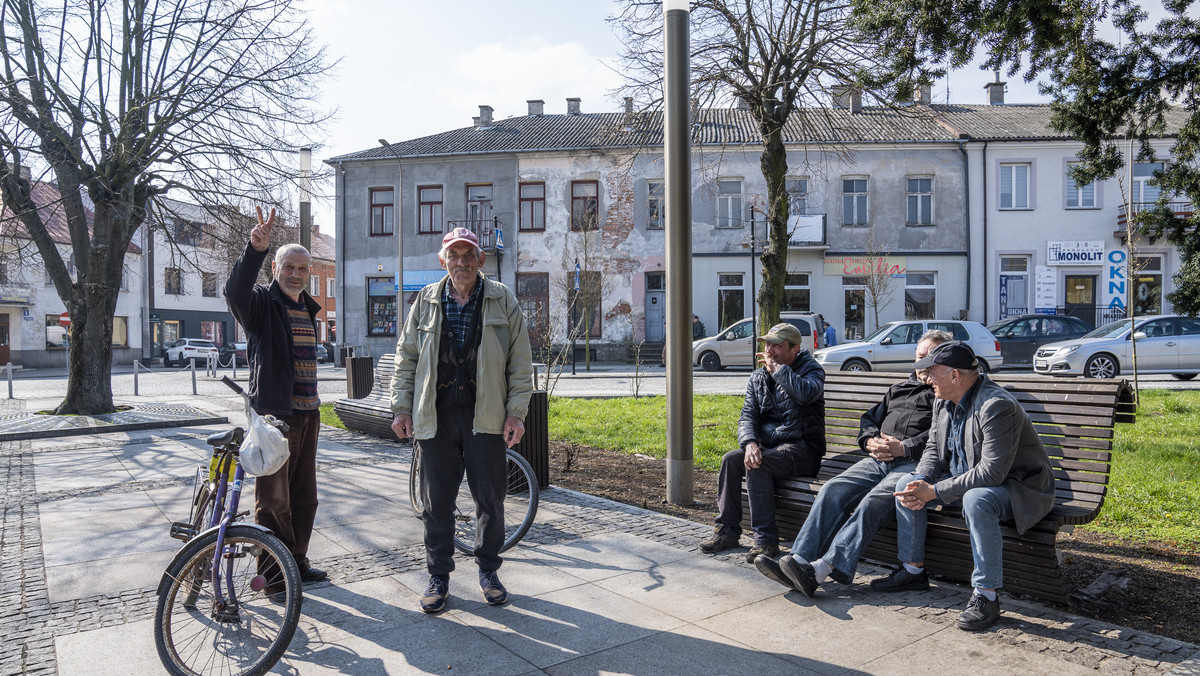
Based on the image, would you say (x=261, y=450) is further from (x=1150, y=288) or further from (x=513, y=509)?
(x=1150, y=288)

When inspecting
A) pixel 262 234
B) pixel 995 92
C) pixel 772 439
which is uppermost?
pixel 995 92

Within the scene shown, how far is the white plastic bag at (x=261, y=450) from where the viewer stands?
364cm

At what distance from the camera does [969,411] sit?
13.7ft

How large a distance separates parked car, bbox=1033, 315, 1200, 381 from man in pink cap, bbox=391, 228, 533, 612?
1729 centimetres

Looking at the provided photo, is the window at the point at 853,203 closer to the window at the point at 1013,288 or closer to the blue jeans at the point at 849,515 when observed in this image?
the window at the point at 1013,288

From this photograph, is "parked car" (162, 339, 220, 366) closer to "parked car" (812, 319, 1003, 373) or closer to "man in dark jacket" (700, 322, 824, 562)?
"parked car" (812, 319, 1003, 373)

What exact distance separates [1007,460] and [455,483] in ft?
9.33

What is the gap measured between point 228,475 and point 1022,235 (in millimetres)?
32694

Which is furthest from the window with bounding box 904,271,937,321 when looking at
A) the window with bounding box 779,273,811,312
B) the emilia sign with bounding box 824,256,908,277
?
the window with bounding box 779,273,811,312

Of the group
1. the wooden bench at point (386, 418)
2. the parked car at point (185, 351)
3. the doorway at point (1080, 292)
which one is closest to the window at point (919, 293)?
the doorway at point (1080, 292)

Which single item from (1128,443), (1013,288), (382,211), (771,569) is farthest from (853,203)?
(771,569)

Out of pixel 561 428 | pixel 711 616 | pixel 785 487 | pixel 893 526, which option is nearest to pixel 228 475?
pixel 711 616

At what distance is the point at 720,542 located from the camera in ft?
16.9

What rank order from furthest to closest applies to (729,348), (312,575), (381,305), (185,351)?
1. (185,351)
2. (381,305)
3. (729,348)
4. (312,575)
